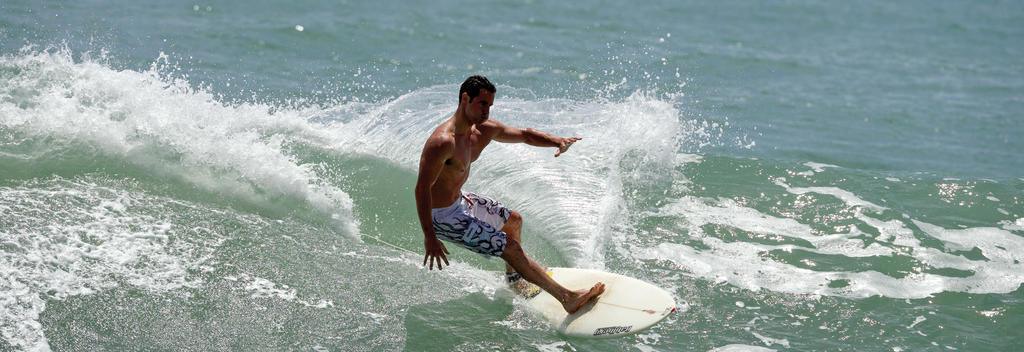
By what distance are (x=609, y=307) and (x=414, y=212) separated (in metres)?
2.20

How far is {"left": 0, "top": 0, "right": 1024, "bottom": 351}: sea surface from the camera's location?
505 cm

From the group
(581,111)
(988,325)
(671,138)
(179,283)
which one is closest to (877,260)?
(988,325)

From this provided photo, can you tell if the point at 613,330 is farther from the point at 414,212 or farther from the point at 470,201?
the point at 414,212

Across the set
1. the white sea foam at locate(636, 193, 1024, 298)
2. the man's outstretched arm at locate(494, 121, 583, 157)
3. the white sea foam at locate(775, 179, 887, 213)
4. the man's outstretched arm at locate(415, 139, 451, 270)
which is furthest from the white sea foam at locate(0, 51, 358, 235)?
the white sea foam at locate(775, 179, 887, 213)

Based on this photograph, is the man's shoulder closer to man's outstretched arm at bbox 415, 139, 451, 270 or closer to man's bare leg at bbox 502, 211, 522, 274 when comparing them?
man's outstretched arm at bbox 415, 139, 451, 270

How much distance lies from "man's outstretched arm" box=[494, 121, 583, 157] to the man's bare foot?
84 centimetres

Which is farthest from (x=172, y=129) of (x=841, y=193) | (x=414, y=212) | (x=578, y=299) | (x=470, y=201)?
(x=841, y=193)

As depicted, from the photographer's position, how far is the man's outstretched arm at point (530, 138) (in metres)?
5.17

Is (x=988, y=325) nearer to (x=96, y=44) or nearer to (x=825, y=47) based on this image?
(x=96, y=44)

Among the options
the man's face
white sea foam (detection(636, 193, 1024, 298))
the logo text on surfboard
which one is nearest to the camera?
the man's face

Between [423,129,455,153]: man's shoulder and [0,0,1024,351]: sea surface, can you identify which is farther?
[0,0,1024,351]: sea surface

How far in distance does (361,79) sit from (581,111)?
4.60m

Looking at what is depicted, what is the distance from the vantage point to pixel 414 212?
684 cm

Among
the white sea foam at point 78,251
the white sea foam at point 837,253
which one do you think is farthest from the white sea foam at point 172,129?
the white sea foam at point 837,253
